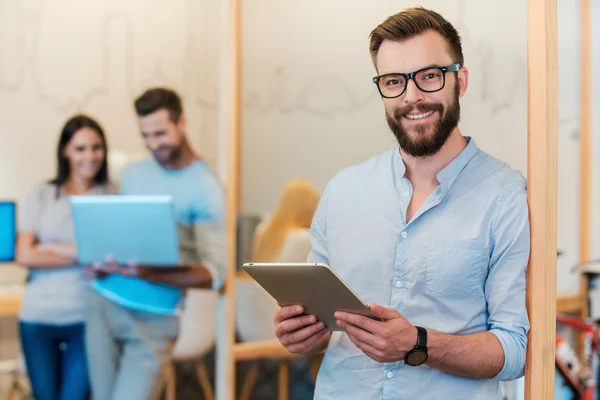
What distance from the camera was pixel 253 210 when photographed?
10.3 feet

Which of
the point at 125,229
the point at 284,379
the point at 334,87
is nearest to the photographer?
the point at 334,87

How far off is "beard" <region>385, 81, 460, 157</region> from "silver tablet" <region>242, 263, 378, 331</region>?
15.1 inches

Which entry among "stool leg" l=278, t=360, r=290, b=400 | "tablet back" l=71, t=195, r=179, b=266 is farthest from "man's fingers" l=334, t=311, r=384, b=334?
"tablet back" l=71, t=195, r=179, b=266

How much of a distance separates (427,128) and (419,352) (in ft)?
1.54

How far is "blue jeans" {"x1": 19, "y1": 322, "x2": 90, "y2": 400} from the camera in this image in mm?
3197

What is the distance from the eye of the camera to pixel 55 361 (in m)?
3.21

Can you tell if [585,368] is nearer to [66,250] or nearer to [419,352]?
[66,250]

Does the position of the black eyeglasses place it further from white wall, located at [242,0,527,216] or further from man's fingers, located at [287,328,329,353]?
man's fingers, located at [287,328,329,353]

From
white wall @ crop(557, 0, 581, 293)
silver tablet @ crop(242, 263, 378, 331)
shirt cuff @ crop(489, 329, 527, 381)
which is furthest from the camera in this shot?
white wall @ crop(557, 0, 581, 293)

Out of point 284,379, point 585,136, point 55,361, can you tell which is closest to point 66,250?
point 55,361

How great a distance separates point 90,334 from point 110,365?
0.15 meters

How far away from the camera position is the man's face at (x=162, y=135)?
327 centimetres

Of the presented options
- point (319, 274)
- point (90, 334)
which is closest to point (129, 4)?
point (90, 334)

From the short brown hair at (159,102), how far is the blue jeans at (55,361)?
92cm
